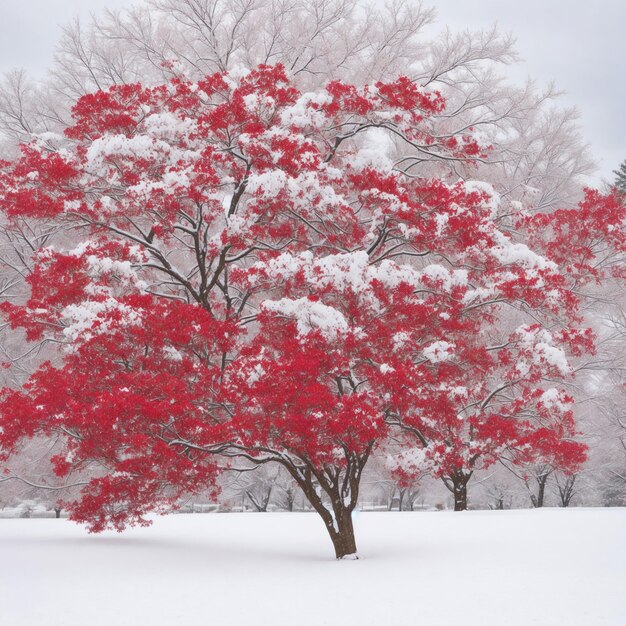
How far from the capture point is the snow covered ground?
550 centimetres

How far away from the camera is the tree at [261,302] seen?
26.1 feet

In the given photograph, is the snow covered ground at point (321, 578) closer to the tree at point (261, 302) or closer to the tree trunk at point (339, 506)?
the tree trunk at point (339, 506)

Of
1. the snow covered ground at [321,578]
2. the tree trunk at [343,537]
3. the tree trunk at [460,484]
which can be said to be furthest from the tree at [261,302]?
the tree trunk at [460,484]

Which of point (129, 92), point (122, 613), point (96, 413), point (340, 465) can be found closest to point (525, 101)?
point (129, 92)

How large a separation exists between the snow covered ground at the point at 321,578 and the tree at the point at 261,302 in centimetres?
103

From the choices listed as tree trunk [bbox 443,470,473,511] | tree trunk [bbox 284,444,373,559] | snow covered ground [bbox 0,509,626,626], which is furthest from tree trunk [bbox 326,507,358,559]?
tree trunk [bbox 443,470,473,511]

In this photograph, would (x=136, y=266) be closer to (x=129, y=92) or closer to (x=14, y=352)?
(x=129, y=92)

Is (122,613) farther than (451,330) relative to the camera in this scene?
No

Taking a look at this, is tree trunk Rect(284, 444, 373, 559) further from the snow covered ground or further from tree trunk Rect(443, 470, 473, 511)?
tree trunk Rect(443, 470, 473, 511)

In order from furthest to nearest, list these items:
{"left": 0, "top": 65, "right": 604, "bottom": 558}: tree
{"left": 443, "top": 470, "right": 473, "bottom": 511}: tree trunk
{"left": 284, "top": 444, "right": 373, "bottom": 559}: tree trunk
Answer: {"left": 443, "top": 470, "right": 473, "bottom": 511}: tree trunk < {"left": 284, "top": 444, "right": 373, "bottom": 559}: tree trunk < {"left": 0, "top": 65, "right": 604, "bottom": 558}: tree

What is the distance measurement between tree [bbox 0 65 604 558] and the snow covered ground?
103 cm

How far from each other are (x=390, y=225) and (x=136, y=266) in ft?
13.2

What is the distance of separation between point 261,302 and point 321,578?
12.0 ft

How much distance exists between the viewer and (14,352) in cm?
1830
